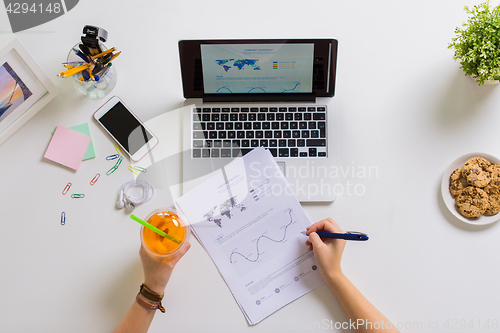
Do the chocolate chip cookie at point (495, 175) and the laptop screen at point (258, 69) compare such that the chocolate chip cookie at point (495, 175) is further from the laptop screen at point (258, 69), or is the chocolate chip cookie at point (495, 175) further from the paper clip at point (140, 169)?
the paper clip at point (140, 169)

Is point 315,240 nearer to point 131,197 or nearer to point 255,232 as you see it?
point 255,232

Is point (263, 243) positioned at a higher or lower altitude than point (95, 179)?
lower

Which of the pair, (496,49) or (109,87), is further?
(109,87)

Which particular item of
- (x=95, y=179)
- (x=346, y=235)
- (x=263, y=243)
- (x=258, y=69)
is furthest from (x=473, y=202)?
(x=95, y=179)

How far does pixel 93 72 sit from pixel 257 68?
430 millimetres

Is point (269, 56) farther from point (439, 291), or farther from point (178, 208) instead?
point (439, 291)

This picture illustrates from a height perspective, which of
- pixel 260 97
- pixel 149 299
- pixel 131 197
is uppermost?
pixel 260 97

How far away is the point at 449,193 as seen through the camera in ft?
3.10

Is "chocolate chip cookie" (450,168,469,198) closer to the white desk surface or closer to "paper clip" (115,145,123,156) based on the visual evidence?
the white desk surface

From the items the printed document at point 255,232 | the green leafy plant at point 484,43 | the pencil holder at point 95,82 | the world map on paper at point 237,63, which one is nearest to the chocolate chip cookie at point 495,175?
the green leafy plant at point 484,43

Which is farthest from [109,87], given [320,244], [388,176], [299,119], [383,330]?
[383,330]

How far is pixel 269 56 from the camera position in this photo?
2.95 feet

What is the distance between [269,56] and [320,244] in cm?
51

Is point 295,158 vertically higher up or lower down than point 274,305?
higher up
